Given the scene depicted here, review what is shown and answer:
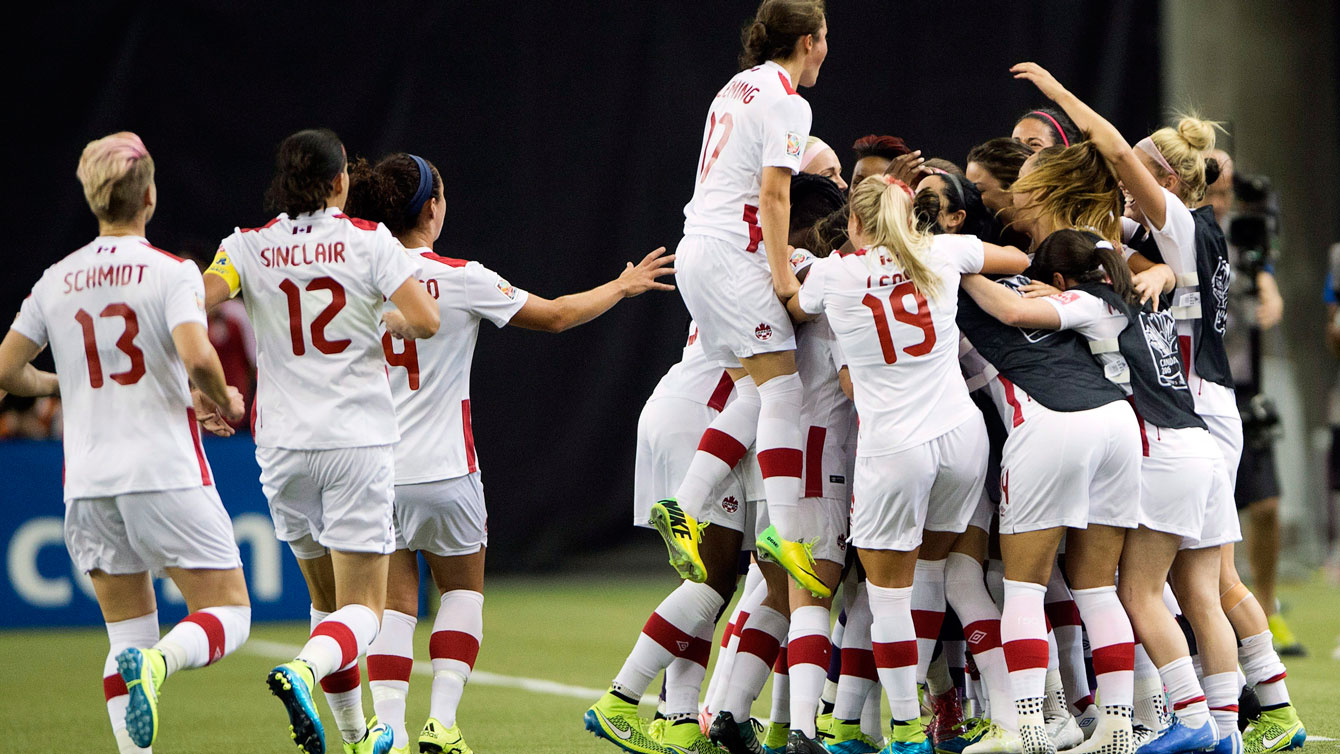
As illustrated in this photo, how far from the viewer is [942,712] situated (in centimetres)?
487

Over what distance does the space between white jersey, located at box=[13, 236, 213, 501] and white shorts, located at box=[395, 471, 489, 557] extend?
0.75 meters

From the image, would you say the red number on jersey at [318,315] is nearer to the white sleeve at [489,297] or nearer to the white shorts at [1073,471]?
the white sleeve at [489,297]

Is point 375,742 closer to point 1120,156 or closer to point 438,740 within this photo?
point 438,740

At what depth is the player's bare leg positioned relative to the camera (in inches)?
166

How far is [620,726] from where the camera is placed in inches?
183

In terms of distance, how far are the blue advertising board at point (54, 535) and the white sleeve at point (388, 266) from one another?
175 inches

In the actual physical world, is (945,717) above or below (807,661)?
below

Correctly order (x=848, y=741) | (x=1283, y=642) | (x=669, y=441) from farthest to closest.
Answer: (x=1283, y=642)
(x=669, y=441)
(x=848, y=741)

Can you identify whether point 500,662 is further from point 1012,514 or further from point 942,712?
point 1012,514

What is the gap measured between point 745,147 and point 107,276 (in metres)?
1.89

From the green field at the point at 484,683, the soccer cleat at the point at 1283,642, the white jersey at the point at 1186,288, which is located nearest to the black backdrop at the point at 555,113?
the green field at the point at 484,683

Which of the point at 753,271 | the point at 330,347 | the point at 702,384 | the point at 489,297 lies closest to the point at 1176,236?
the point at 753,271

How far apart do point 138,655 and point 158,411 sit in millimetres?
627

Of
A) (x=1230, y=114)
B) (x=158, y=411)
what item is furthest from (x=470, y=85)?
(x=158, y=411)
